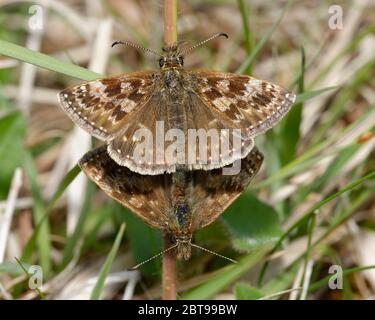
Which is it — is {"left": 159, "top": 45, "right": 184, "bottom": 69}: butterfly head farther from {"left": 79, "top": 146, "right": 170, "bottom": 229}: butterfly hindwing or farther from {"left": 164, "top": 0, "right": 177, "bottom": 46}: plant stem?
{"left": 79, "top": 146, "right": 170, "bottom": 229}: butterfly hindwing

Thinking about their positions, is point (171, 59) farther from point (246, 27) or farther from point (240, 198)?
point (240, 198)

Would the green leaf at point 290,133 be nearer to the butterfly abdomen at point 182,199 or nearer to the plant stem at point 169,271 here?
the butterfly abdomen at point 182,199

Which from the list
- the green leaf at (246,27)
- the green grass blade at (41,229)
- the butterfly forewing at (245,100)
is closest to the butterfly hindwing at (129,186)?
the butterfly forewing at (245,100)

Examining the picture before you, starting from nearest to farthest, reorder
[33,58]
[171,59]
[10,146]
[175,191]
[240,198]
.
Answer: [33,58] < [175,191] < [171,59] < [240,198] < [10,146]

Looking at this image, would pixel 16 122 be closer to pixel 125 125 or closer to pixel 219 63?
pixel 125 125

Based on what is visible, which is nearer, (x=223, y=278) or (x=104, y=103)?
(x=104, y=103)

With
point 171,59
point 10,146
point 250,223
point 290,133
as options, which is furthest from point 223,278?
point 10,146
